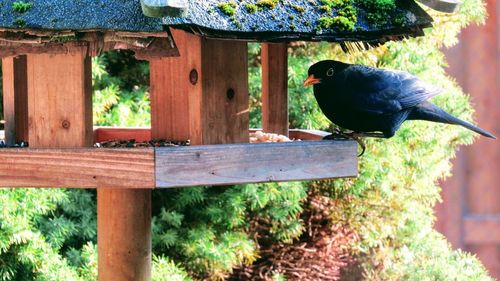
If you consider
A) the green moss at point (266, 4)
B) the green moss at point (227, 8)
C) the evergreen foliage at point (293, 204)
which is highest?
the green moss at point (266, 4)

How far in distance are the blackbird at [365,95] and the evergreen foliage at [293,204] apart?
61.5 inches

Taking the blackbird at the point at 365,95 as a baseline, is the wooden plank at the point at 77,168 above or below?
below

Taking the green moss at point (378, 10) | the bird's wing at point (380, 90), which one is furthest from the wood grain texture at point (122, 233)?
the green moss at point (378, 10)

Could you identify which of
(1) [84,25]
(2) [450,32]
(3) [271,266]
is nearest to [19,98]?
(1) [84,25]

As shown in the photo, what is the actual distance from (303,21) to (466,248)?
3702 millimetres

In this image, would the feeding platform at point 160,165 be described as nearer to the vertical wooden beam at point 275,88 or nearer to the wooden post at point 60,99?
the wooden post at point 60,99

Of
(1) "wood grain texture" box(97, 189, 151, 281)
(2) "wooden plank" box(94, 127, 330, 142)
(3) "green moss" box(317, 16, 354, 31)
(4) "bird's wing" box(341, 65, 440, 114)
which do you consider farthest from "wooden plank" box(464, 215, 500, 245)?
(3) "green moss" box(317, 16, 354, 31)

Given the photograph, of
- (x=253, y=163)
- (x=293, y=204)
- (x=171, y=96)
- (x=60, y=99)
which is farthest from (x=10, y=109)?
(x=293, y=204)

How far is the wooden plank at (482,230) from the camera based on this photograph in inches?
232

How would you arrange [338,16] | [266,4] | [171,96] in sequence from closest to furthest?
[266,4]
[338,16]
[171,96]

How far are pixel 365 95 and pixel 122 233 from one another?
3.09 ft

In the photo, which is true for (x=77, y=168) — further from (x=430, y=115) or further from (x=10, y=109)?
(x=430, y=115)

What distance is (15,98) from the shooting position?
2928 millimetres

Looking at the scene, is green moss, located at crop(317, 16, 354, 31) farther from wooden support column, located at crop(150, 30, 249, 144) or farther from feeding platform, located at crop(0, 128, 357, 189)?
feeding platform, located at crop(0, 128, 357, 189)
